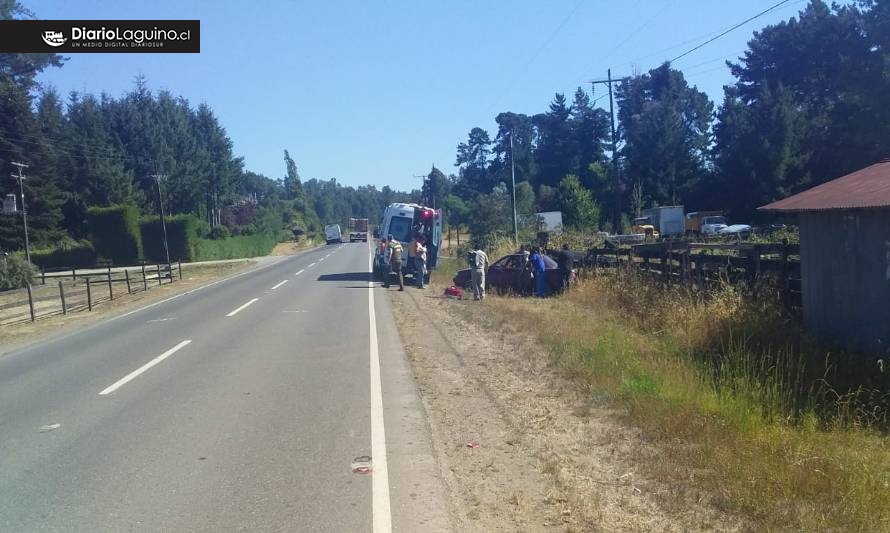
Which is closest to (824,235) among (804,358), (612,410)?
(804,358)

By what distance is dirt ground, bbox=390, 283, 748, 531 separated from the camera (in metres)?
5.13

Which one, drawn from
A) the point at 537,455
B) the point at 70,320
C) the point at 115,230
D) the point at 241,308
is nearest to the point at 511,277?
the point at 241,308

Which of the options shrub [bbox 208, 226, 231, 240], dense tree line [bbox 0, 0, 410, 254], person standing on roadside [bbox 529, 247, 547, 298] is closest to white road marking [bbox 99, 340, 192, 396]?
person standing on roadside [bbox 529, 247, 547, 298]

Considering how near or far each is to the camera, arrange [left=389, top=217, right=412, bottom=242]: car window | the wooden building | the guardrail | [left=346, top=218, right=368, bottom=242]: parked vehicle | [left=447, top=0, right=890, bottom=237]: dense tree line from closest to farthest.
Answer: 1. the wooden building
2. the guardrail
3. [left=389, top=217, right=412, bottom=242]: car window
4. [left=447, top=0, right=890, bottom=237]: dense tree line
5. [left=346, top=218, right=368, bottom=242]: parked vehicle

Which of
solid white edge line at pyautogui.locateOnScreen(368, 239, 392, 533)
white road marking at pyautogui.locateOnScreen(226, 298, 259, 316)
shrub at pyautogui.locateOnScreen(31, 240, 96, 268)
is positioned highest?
shrub at pyautogui.locateOnScreen(31, 240, 96, 268)

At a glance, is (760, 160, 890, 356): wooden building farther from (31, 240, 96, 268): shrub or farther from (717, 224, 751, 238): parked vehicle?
(31, 240, 96, 268): shrub

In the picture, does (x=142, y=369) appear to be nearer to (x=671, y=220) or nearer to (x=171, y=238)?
(x=671, y=220)

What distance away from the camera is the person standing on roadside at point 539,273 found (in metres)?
20.8

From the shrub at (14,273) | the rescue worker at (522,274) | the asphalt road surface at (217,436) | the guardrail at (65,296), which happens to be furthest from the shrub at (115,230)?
the asphalt road surface at (217,436)

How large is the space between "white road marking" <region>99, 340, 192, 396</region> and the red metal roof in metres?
10.4

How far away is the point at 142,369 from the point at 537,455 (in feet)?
23.4

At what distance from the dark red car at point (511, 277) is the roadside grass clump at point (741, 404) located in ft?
18.4

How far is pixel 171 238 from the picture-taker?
5922 cm

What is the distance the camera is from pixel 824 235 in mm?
11938
